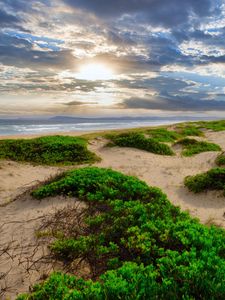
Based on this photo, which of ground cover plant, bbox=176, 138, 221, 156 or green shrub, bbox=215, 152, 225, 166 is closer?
green shrub, bbox=215, 152, 225, 166

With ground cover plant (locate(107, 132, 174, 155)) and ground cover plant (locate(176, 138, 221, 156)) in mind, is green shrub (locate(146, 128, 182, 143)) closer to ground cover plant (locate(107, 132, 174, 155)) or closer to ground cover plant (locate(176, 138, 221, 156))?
ground cover plant (locate(176, 138, 221, 156))

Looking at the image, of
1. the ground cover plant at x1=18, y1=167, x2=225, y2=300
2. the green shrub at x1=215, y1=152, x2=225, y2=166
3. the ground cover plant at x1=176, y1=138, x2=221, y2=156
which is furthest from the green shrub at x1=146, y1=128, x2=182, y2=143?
the ground cover plant at x1=18, y1=167, x2=225, y2=300

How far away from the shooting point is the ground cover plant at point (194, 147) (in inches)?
750

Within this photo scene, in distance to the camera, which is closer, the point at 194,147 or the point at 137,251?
the point at 137,251

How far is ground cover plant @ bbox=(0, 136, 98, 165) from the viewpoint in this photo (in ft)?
51.0

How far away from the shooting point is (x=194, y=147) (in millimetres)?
20344

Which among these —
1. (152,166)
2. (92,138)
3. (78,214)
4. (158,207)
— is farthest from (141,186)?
(92,138)

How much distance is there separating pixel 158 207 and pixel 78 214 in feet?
6.28

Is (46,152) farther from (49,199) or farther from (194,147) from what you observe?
(194,147)

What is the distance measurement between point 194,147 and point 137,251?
15.7 metres

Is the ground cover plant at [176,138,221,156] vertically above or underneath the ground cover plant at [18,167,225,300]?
underneath

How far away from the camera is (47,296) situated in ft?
14.2

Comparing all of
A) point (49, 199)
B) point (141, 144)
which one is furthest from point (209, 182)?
point (141, 144)

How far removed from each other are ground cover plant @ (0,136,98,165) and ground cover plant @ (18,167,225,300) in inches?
280
